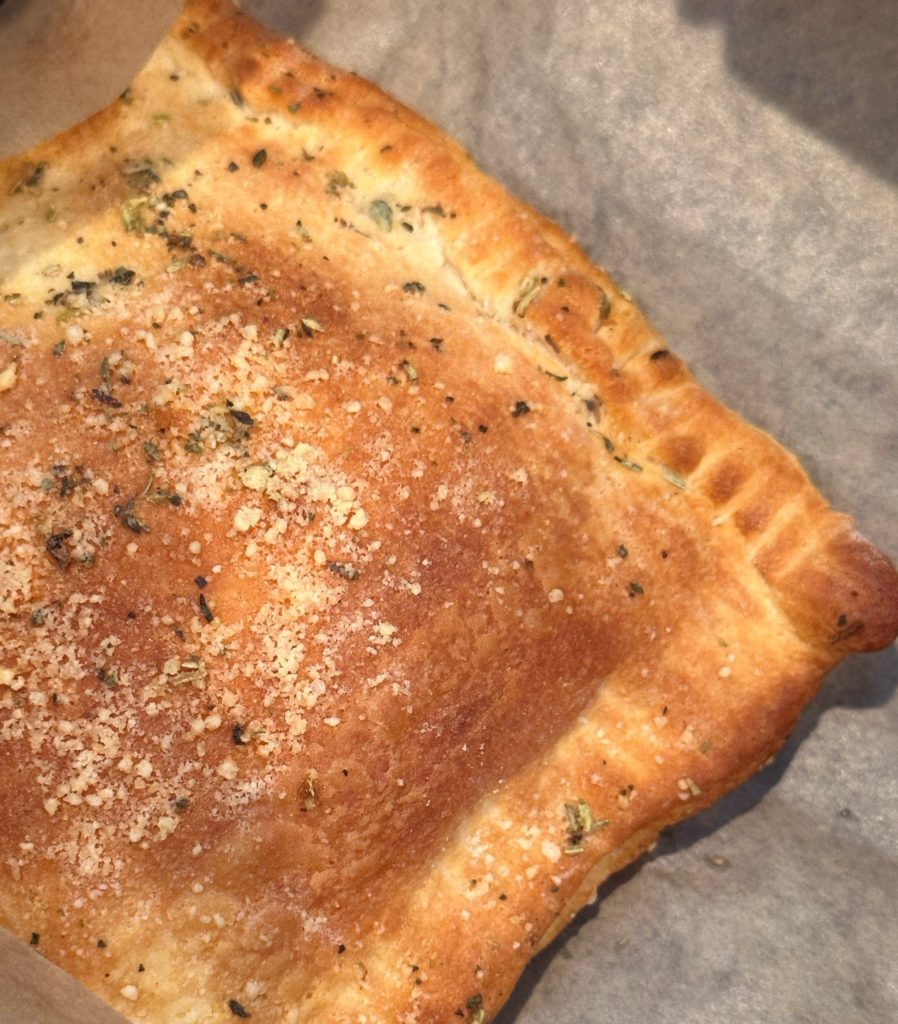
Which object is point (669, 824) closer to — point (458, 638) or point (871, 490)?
point (458, 638)

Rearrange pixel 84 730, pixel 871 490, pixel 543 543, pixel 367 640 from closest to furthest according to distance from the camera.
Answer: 1. pixel 84 730
2. pixel 367 640
3. pixel 543 543
4. pixel 871 490

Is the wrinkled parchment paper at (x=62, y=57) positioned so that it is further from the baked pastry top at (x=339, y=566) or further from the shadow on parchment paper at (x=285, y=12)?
the shadow on parchment paper at (x=285, y=12)

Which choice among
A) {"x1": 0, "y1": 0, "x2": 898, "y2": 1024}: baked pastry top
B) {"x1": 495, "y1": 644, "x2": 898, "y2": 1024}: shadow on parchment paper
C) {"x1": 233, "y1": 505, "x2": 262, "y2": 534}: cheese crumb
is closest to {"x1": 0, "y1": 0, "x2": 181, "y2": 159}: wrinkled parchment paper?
{"x1": 0, "y1": 0, "x2": 898, "y2": 1024}: baked pastry top

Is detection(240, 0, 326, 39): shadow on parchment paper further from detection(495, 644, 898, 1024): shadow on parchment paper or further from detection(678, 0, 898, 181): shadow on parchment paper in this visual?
detection(495, 644, 898, 1024): shadow on parchment paper

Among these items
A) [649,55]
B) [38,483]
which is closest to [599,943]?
[38,483]

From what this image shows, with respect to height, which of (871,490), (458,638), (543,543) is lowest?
(458,638)

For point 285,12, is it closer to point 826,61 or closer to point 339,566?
point 826,61
